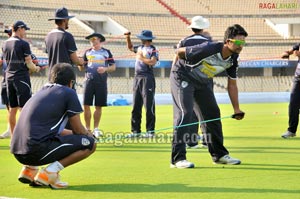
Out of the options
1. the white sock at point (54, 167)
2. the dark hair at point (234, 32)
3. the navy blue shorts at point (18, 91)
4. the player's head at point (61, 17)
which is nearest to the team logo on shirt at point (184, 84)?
the dark hair at point (234, 32)

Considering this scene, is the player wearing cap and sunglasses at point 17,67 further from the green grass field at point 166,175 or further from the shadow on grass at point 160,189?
the shadow on grass at point 160,189

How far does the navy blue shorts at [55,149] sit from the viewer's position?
238 inches

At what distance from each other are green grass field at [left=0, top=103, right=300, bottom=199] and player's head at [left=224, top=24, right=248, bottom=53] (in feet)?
4.46

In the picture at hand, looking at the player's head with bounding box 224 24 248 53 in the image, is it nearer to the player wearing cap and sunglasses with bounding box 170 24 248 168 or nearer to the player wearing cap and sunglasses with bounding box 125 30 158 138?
the player wearing cap and sunglasses with bounding box 170 24 248 168

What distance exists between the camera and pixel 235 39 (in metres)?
7.30

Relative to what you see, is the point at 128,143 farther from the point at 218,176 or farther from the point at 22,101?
the point at 218,176

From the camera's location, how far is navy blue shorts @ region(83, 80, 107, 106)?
475 inches

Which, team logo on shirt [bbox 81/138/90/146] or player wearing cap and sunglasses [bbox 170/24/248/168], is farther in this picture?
player wearing cap and sunglasses [bbox 170/24/248/168]

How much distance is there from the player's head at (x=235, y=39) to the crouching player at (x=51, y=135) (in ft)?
6.43

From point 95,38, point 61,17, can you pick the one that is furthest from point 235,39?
point 95,38

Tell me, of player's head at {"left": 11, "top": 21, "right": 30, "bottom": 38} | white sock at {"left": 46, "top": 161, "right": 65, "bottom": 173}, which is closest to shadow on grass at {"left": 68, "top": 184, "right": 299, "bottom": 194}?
white sock at {"left": 46, "top": 161, "right": 65, "bottom": 173}

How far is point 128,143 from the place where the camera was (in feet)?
35.3

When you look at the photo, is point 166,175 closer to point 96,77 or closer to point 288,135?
point 288,135

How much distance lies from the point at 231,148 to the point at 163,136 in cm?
223
